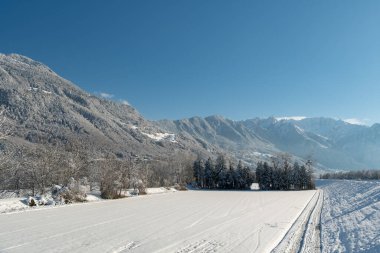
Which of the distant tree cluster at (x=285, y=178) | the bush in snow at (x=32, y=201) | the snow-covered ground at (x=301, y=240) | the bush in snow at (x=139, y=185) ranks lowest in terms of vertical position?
the snow-covered ground at (x=301, y=240)

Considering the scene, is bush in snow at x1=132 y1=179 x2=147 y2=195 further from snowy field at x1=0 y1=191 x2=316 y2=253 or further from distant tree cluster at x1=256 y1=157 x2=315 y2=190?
distant tree cluster at x1=256 y1=157 x2=315 y2=190

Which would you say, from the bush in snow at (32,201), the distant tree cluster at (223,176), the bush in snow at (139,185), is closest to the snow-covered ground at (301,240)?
the bush in snow at (32,201)

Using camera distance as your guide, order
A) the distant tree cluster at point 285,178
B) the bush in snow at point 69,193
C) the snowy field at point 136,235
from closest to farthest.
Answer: the snowy field at point 136,235
the bush in snow at point 69,193
the distant tree cluster at point 285,178

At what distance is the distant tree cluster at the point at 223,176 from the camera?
128m

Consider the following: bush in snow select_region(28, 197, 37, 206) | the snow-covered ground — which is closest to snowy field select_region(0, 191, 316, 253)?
the snow-covered ground

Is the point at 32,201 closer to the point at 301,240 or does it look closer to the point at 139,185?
the point at 301,240

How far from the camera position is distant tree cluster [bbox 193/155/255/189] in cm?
12788

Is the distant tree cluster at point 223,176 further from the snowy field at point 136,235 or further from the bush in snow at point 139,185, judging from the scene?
the snowy field at point 136,235

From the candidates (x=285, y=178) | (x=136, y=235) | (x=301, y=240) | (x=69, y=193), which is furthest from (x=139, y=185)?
(x=285, y=178)

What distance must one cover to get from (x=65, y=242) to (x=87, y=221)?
8301mm

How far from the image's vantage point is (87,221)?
25000 mm

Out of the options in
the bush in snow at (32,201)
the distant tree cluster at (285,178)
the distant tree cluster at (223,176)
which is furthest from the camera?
the distant tree cluster at (223,176)

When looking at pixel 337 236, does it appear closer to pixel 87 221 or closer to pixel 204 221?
pixel 204 221

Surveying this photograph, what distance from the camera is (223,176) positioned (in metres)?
128
